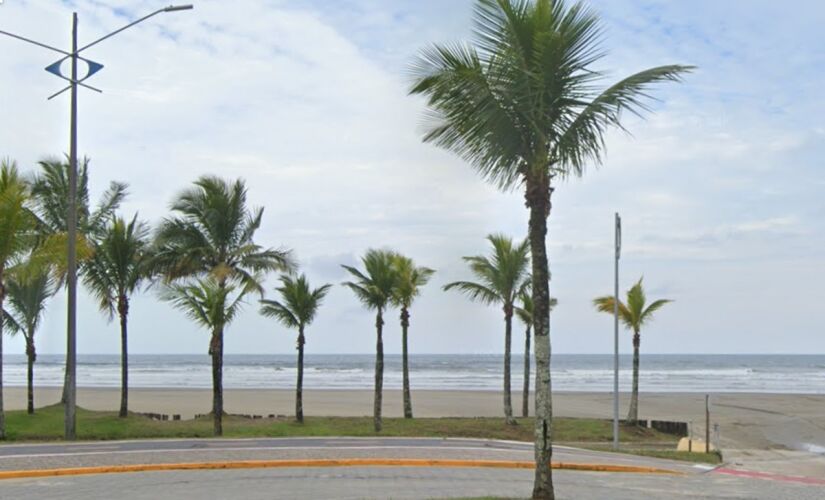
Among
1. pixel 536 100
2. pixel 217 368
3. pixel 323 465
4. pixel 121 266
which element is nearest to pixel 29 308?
pixel 121 266

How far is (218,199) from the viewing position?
1025 inches

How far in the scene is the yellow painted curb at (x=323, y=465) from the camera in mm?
14211

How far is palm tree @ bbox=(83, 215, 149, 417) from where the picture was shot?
3002 centimetres

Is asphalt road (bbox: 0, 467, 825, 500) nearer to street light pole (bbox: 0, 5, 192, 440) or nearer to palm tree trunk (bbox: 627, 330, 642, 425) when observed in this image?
street light pole (bbox: 0, 5, 192, 440)

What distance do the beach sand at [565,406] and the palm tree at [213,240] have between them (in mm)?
15815

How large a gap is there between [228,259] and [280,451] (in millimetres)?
9919

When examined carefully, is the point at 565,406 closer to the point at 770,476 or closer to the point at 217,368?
the point at 217,368

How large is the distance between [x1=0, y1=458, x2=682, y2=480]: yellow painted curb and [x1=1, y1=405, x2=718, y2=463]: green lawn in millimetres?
5014

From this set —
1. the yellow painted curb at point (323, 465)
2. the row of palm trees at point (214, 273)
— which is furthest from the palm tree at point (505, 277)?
the yellow painted curb at point (323, 465)

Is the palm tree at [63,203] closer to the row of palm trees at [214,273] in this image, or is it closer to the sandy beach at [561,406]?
the row of palm trees at [214,273]

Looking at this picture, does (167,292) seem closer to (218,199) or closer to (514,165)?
(218,199)

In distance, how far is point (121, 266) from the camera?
30.1 metres

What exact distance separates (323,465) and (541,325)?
753cm

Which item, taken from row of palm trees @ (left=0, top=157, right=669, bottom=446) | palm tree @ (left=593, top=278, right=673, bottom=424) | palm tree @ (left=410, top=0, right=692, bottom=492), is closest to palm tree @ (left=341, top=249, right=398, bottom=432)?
row of palm trees @ (left=0, top=157, right=669, bottom=446)
